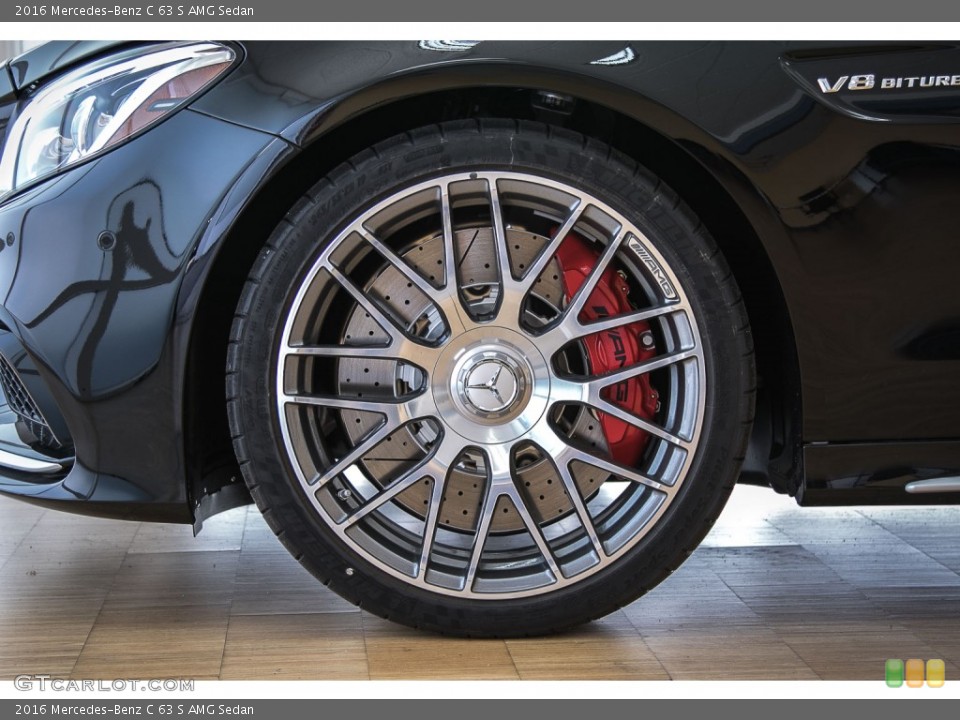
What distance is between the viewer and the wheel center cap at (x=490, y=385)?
1.99 metres

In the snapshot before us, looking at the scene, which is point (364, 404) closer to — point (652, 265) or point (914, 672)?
point (652, 265)

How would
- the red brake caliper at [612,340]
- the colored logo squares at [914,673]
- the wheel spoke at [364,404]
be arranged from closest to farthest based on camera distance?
the colored logo squares at [914,673], the wheel spoke at [364,404], the red brake caliper at [612,340]

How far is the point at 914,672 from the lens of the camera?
1925mm

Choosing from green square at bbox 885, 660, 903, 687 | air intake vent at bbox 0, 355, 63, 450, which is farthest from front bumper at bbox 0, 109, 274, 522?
green square at bbox 885, 660, 903, 687

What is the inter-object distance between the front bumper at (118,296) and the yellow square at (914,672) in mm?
1243

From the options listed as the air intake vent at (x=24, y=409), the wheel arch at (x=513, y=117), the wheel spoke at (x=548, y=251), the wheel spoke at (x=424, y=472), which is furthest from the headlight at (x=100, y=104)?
the wheel spoke at (x=424, y=472)

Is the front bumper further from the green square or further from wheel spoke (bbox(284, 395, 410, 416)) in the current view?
the green square

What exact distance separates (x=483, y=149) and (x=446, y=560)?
2.37ft

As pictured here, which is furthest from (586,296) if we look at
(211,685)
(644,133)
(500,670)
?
(211,685)

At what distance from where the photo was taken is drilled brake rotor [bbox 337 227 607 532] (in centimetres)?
209

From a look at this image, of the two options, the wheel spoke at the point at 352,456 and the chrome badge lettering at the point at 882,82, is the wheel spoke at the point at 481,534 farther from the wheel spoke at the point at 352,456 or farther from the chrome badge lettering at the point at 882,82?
the chrome badge lettering at the point at 882,82

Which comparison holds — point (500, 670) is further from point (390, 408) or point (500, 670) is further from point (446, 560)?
point (390, 408)

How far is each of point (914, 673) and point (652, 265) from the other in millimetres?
802

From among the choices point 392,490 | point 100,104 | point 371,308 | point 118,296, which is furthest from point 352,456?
point 100,104
